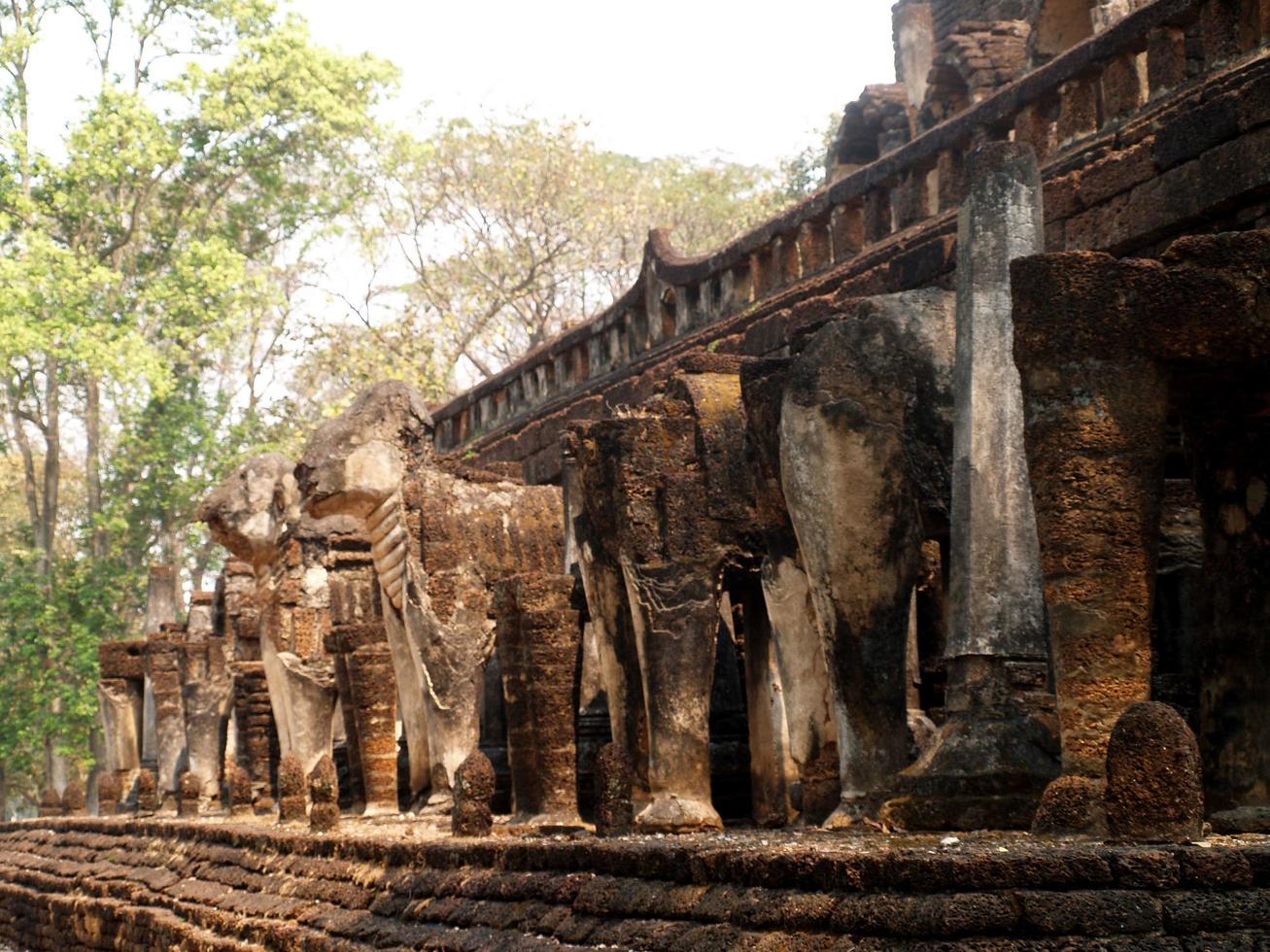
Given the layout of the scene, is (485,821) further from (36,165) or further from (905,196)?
(36,165)

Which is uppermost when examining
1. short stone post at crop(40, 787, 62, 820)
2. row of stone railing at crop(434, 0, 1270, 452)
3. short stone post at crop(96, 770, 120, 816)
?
row of stone railing at crop(434, 0, 1270, 452)

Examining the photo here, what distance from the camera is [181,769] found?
2295cm

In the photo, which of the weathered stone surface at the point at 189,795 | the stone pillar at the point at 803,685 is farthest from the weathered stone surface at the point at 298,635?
the stone pillar at the point at 803,685

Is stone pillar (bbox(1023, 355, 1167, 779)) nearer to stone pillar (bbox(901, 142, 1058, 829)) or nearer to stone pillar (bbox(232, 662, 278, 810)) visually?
stone pillar (bbox(901, 142, 1058, 829))

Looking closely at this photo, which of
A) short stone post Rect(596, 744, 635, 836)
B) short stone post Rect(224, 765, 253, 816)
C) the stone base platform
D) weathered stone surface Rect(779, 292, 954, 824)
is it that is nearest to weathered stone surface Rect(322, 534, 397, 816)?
the stone base platform

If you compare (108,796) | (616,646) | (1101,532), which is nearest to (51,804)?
(108,796)

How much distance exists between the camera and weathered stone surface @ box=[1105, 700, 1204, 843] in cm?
619

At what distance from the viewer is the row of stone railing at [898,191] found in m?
11.8

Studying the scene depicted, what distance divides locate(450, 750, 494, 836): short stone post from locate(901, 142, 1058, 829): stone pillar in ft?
10.6

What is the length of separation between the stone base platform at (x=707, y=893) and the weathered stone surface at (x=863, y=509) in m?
0.93

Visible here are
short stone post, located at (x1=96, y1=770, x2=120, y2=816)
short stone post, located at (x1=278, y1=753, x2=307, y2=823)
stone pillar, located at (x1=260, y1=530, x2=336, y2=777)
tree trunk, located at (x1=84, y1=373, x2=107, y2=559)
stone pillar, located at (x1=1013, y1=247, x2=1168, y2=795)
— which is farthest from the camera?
tree trunk, located at (x1=84, y1=373, x2=107, y2=559)

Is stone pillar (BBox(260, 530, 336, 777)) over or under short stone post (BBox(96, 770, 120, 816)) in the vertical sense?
over

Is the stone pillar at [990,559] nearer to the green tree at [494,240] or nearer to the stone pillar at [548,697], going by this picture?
the stone pillar at [548,697]

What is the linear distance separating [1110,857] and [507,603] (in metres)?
6.45
